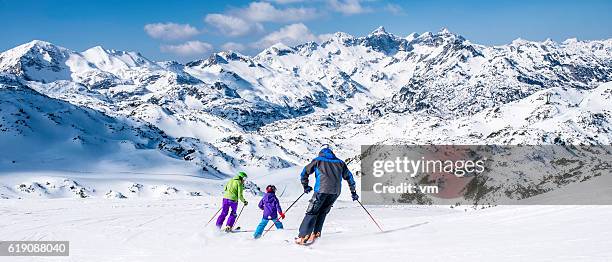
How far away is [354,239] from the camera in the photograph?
1220 centimetres

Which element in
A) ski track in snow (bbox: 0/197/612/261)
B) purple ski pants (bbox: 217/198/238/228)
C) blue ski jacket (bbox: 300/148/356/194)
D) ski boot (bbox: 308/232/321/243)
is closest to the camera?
ski track in snow (bbox: 0/197/612/261)

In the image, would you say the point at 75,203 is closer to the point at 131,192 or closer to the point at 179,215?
the point at 179,215

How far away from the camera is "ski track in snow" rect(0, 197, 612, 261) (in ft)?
30.3

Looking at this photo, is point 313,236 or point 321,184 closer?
point 321,184

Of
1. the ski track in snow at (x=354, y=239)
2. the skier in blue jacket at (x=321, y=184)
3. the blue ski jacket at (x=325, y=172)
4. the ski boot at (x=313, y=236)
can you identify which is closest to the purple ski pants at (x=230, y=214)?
the ski track in snow at (x=354, y=239)

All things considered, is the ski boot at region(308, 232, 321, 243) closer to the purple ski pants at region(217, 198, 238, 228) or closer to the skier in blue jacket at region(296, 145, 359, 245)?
the skier in blue jacket at region(296, 145, 359, 245)

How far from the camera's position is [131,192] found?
63562 millimetres

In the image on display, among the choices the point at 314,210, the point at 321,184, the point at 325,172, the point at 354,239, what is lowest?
the point at 354,239

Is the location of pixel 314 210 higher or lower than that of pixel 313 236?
higher

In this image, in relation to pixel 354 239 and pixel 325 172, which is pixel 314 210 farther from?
pixel 354 239

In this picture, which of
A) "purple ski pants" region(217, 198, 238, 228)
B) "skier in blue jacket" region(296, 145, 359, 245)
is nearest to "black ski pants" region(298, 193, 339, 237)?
"skier in blue jacket" region(296, 145, 359, 245)

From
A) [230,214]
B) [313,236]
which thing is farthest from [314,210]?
[230,214]

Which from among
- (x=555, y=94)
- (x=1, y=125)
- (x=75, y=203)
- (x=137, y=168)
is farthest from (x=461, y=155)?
(x=555, y=94)

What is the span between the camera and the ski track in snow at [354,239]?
9227 millimetres
